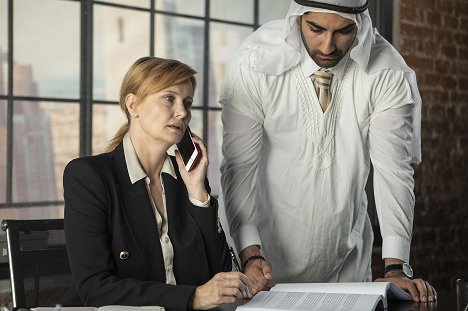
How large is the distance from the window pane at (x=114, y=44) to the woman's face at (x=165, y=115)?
66.3 inches

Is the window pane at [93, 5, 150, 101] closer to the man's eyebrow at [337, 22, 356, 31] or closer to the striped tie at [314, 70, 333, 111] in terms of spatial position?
the striped tie at [314, 70, 333, 111]

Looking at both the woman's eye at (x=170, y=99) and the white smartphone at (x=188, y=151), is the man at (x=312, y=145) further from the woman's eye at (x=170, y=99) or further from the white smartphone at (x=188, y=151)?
the woman's eye at (x=170, y=99)

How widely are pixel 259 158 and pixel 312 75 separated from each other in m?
0.31

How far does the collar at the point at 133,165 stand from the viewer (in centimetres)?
238

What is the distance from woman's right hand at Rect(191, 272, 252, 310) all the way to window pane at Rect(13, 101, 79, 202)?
195 cm

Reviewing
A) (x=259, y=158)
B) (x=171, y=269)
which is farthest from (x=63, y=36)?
(x=171, y=269)

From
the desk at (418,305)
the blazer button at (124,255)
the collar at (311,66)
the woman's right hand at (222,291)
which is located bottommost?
the desk at (418,305)

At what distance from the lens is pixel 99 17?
4.07 metres

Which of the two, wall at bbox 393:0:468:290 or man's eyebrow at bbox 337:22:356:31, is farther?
wall at bbox 393:0:468:290

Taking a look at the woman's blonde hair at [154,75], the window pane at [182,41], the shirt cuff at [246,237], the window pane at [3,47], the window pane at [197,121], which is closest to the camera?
the woman's blonde hair at [154,75]

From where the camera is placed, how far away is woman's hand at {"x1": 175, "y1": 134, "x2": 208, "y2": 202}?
249 cm

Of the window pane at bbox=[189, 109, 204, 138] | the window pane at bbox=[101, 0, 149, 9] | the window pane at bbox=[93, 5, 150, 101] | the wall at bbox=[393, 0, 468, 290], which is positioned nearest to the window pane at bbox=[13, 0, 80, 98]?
the window pane at bbox=[93, 5, 150, 101]

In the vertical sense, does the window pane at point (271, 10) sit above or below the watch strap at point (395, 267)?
above

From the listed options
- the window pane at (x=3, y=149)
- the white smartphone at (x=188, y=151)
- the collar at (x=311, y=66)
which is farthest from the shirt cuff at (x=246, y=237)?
the window pane at (x=3, y=149)
